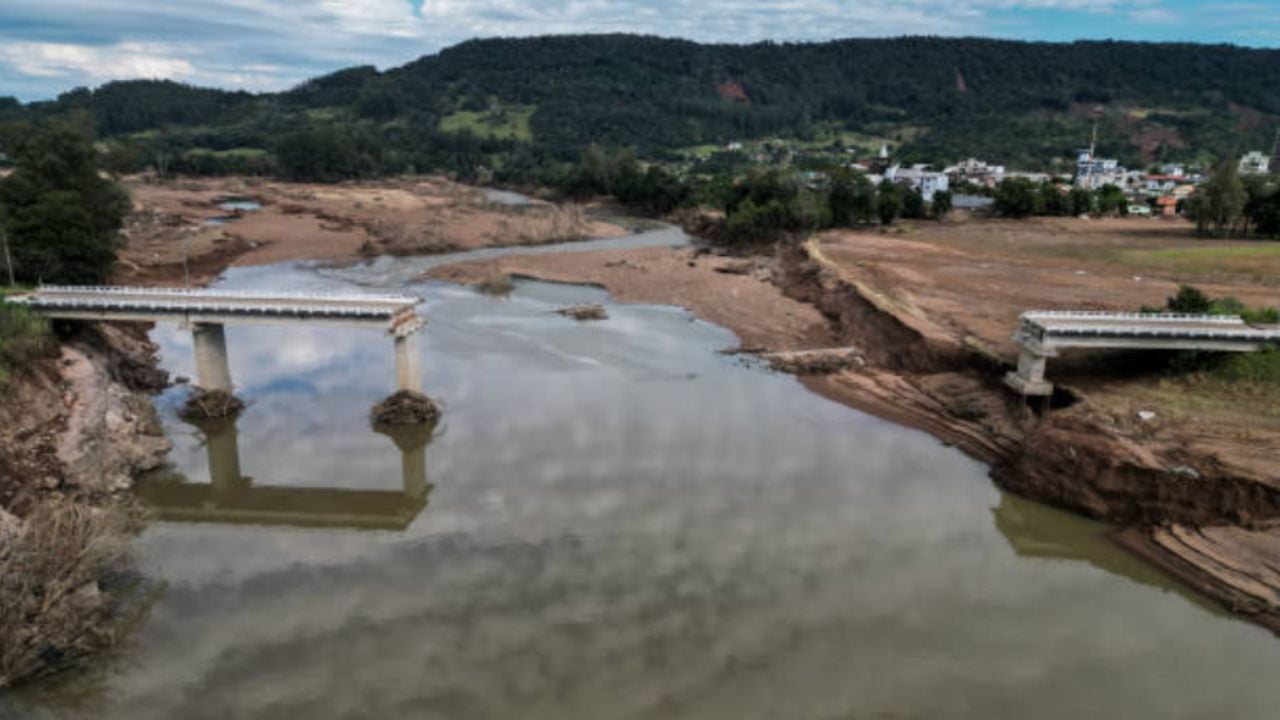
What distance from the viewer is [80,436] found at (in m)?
29.0

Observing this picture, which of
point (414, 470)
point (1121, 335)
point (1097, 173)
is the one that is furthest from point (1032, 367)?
point (1097, 173)

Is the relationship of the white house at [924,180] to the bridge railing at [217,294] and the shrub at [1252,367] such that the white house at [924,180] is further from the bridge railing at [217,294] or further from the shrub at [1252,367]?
the bridge railing at [217,294]

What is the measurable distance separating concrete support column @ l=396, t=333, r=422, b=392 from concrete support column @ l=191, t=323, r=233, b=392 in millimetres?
8236

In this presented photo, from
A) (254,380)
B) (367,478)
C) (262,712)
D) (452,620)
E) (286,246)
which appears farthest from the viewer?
(286,246)

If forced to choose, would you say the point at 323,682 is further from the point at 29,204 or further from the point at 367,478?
the point at 29,204

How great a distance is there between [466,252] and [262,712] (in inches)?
2826

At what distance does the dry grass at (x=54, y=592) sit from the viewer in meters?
18.9

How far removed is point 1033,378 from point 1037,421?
2.30 metres

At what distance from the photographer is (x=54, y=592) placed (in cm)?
1939

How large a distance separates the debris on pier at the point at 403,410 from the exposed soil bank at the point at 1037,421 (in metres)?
20.9

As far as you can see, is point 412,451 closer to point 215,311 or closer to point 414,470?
point 414,470

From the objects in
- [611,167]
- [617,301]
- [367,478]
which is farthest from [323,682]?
[611,167]

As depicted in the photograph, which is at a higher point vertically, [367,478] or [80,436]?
[80,436]

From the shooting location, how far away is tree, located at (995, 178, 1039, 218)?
101062 millimetres
